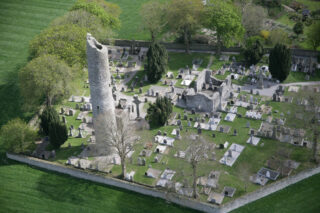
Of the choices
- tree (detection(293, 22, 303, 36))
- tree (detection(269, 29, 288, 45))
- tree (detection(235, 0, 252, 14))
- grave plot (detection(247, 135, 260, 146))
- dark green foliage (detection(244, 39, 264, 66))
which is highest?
tree (detection(235, 0, 252, 14))

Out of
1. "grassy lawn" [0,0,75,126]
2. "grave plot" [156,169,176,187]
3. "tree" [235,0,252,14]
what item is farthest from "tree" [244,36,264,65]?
"grassy lawn" [0,0,75,126]

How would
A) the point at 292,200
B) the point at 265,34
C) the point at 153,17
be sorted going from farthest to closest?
the point at 265,34 < the point at 153,17 < the point at 292,200

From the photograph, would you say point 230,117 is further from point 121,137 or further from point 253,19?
point 253,19

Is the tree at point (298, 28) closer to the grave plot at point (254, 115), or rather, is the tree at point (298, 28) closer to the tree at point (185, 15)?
the tree at point (185, 15)

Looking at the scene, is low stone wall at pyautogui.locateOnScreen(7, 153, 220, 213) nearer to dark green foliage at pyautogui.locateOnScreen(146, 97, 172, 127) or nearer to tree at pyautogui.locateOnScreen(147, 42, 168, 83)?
dark green foliage at pyautogui.locateOnScreen(146, 97, 172, 127)

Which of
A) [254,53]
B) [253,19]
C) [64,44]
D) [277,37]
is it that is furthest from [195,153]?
[253,19]

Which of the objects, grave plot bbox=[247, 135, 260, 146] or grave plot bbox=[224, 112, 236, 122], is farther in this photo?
grave plot bbox=[224, 112, 236, 122]

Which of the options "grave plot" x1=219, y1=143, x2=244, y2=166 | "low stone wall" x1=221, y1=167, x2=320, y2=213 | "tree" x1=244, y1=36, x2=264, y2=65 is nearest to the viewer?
"low stone wall" x1=221, y1=167, x2=320, y2=213
